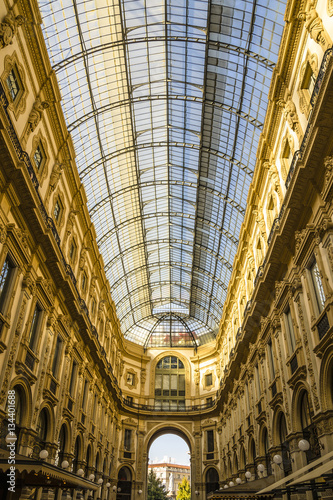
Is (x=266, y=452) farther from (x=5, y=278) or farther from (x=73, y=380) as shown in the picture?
(x=5, y=278)

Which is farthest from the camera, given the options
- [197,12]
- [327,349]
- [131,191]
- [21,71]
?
[131,191]

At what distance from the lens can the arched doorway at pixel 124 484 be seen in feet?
139

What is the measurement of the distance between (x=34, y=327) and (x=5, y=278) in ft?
13.7

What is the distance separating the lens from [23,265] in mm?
17484

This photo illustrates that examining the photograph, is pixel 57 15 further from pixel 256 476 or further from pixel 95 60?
pixel 256 476

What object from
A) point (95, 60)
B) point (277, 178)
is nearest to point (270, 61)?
point (277, 178)

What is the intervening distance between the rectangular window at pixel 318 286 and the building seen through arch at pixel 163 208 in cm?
9

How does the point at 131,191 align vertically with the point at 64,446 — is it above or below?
above

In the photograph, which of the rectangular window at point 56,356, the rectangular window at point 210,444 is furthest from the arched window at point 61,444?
the rectangular window at point 210,444

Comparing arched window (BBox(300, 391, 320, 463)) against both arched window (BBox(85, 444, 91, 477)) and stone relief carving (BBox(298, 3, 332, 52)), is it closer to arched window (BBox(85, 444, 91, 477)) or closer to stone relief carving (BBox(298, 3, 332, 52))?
stone relief carving (BBox(298, 3, 332, 52))

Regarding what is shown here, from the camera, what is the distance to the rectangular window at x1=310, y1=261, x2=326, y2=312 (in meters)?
15.6

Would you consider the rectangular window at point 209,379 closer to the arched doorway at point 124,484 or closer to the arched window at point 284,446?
the arched doorway at point 124,484

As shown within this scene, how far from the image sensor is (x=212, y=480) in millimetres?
42906

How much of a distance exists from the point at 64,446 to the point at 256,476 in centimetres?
1192
